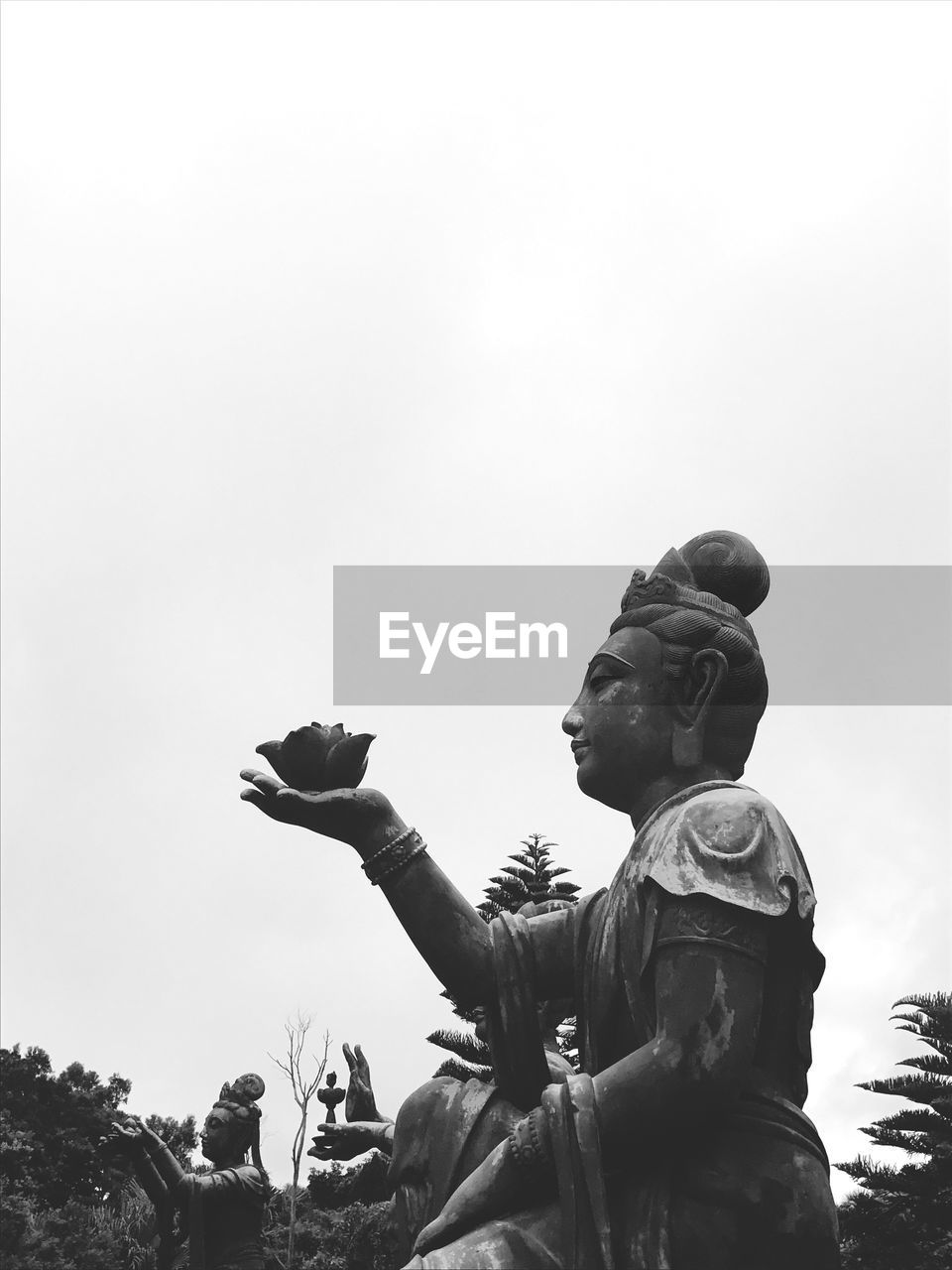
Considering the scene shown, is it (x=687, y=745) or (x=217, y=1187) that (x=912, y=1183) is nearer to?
(x=217, y=1187)

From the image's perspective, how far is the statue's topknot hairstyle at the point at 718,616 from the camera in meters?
4.39

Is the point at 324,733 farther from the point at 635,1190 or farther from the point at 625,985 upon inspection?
the point at 635,1190

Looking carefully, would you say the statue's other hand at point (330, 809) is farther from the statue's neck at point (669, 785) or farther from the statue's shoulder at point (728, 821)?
the statue's shoulder at point (728, 821)

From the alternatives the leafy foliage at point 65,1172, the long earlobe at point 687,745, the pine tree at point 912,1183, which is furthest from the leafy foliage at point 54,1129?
the long earlobe at point 687,745

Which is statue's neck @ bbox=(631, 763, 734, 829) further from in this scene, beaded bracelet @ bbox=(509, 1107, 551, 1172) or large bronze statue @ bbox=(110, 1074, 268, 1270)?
large bronze statue @ bbox=(110, 1074, 268, 1270)

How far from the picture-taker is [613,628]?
4609mm

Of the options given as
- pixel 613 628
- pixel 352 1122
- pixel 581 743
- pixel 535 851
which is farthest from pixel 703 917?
pixel 535 851

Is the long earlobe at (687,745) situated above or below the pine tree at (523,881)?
below

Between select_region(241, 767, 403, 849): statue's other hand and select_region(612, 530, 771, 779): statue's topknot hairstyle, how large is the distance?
3.04 ft

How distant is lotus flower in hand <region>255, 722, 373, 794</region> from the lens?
4293 millimetres

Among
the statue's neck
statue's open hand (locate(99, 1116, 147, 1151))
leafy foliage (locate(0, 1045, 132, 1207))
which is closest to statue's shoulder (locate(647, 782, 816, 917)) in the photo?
the statue's neck

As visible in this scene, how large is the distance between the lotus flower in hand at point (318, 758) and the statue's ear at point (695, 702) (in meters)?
0.89

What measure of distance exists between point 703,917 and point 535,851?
70.4 ft

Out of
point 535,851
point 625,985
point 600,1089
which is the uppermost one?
point 535,851
